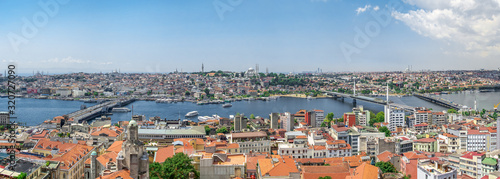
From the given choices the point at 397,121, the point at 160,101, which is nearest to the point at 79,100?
the point at 160,101

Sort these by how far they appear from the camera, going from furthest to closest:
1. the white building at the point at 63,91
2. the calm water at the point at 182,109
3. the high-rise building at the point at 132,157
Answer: the white building at the point at 63,91 → the calm water at the point at 182,109 → the high-rise building at the point at 132,157

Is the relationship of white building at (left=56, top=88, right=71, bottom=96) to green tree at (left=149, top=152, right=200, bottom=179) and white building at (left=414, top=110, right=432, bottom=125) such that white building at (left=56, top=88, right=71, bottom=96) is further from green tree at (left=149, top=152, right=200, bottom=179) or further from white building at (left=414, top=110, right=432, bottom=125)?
green tree at (left=149, top=152, right=200, bottom=179)

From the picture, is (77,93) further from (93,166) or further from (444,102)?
(93,166)

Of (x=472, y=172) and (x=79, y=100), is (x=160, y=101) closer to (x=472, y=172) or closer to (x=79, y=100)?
(x=79, y=100)

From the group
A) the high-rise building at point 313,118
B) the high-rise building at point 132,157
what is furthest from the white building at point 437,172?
the high-rise building at point 313,118

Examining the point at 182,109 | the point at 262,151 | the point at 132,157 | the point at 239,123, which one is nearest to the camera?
the point at 132,157

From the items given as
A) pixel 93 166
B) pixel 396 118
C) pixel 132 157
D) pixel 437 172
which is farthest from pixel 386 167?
pixel 396 118

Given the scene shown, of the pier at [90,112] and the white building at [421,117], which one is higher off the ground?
the white building at [421,117]

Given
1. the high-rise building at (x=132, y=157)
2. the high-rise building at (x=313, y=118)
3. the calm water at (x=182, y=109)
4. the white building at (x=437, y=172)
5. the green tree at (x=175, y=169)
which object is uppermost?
the high-rise building at (x=132, y=157)

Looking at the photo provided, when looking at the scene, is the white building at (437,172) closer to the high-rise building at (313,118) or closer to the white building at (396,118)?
the high-rise building at (313,118)
